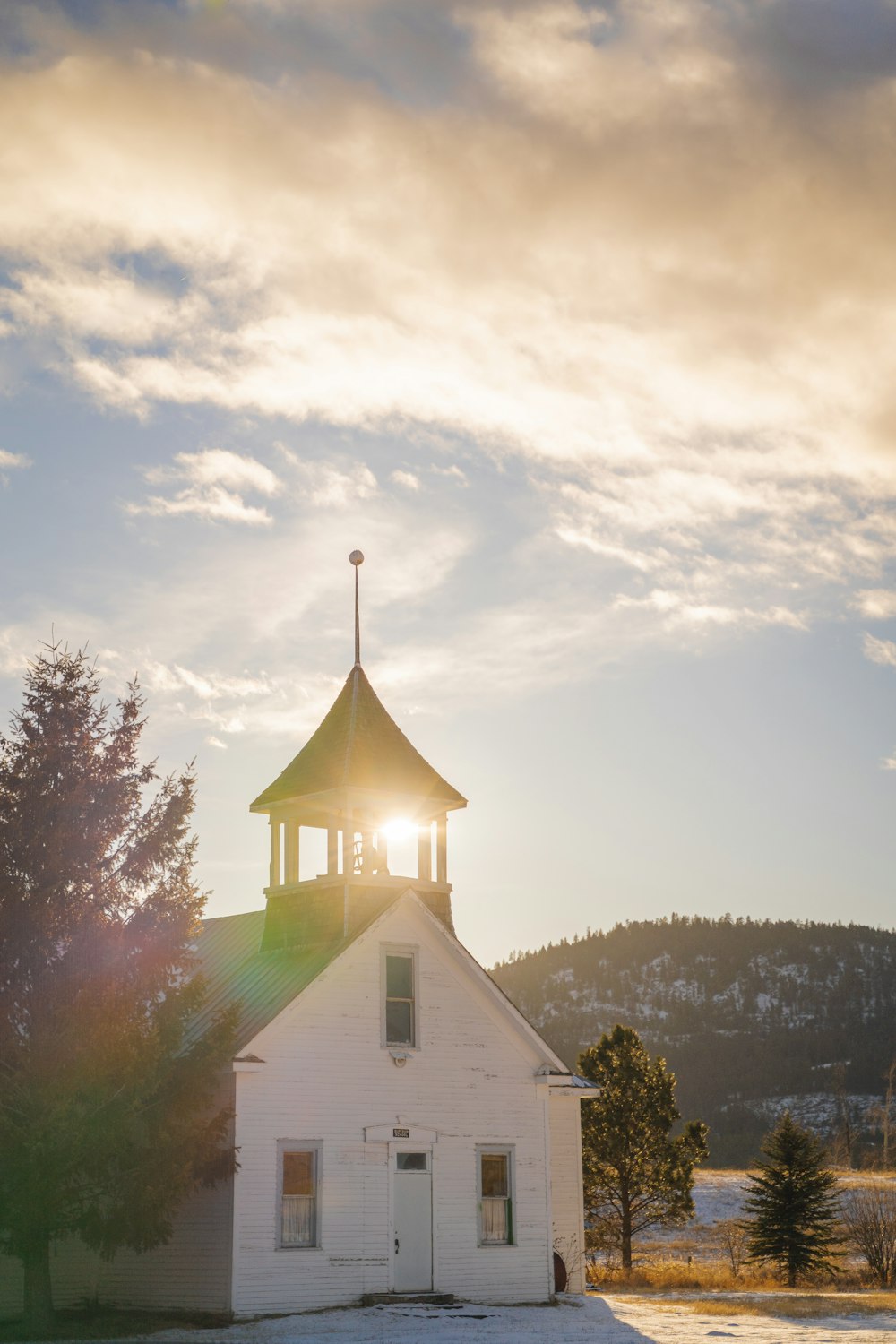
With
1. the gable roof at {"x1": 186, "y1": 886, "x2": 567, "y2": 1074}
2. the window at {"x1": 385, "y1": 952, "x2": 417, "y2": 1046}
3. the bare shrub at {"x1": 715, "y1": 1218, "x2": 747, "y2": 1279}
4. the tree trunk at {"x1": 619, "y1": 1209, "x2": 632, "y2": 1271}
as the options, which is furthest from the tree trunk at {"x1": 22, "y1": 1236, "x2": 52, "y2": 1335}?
the tree trunk at {"x1": 619, "y1": 1209, "x2": 632, "y2": 1271}

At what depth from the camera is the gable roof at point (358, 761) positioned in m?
30.7

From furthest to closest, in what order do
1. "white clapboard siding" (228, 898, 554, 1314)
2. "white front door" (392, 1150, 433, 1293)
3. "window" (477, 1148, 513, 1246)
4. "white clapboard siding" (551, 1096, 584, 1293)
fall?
1. "white clapboard siding" (551, 1096, 584, 1293)
2. "window" (477, 1148, 513, 1246)
3. "white front door" (392, 1150, 433, 1293)
4. "white clapboard siding" (228, 898, 554, 1314)

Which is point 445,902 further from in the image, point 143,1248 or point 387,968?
point 143,1248

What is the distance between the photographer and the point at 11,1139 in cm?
2173

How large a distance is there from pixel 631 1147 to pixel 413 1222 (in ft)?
56.1

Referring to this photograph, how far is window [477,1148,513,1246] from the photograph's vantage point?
2814cm

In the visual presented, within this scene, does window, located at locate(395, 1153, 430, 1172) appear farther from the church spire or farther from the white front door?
the church spire

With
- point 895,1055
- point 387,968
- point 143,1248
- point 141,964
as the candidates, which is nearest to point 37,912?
point 141,964

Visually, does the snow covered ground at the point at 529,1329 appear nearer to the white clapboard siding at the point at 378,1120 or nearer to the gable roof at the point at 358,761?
the white clapboard siding at the point at 378,1120

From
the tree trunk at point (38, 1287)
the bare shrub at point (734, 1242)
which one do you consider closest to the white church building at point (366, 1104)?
the tree trunk at point (38, 1287)

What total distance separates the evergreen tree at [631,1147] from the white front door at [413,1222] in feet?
52.0

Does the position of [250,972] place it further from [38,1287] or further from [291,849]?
[38,1287]

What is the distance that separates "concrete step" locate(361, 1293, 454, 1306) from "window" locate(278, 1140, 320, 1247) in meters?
1.34

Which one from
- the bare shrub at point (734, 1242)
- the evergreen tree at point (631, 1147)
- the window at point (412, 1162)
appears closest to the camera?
the window at point (412, 1162)
